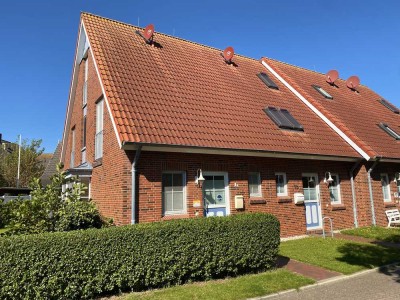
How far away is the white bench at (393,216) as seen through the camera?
1482cm

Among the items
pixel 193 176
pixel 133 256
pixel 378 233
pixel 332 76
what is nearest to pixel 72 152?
pixel 193 176

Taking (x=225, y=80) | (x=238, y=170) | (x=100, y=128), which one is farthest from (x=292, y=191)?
(x=100, y=128)

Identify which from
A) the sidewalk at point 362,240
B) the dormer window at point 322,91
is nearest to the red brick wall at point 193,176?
the sidewalk at point 362,240

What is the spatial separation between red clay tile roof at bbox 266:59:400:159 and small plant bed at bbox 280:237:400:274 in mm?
4878

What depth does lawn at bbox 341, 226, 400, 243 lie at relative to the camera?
11.9m

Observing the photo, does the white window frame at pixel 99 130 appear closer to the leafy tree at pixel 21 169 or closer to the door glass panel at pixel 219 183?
the door glass panel at pixel 219 183

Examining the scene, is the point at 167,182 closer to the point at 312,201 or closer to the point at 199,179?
the point at 199,179

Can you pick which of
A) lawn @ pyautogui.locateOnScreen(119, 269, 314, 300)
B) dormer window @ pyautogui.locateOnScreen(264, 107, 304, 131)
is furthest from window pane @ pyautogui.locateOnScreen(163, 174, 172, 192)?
dormer window @ pyautogui.locateOnScreen(264, 107, 304, 131)

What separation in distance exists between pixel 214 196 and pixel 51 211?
4.95 meters

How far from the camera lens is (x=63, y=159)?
18375 millimetres

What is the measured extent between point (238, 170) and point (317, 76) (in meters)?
13.1

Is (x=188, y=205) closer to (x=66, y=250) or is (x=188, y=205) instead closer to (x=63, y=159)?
(x=66, y=250)

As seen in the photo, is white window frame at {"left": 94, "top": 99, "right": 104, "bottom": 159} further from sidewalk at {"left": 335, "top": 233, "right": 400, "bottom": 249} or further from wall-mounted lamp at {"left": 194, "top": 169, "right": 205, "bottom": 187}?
sidewalk at {"left": 335, "top": 233, "right": 400, "bottom": 249}

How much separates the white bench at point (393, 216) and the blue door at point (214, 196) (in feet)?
28.7
